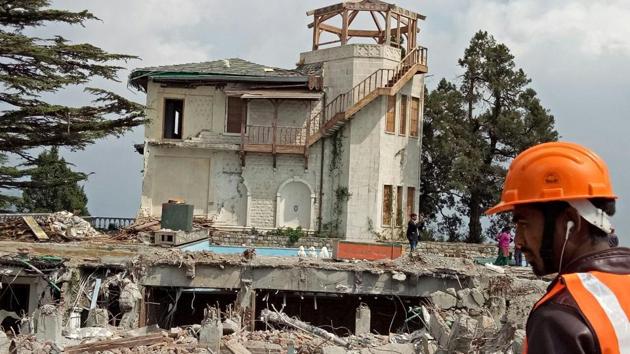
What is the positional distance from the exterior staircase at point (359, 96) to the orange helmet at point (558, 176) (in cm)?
2770

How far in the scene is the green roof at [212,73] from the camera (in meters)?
31.0

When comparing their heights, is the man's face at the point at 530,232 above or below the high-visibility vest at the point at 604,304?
above

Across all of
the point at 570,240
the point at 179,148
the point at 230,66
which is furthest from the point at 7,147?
the point at 570,240

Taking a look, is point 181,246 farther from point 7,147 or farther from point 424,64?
point 424,64

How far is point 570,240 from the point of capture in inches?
94.4

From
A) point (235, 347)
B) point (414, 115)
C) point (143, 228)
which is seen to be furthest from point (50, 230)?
point (414, 115)

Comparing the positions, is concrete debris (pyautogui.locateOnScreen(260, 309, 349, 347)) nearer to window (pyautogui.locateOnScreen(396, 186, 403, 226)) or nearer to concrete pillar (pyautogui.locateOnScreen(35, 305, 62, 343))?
concrete pillar (pyautogui.locateOnScreen(35, 305, 62, 343))

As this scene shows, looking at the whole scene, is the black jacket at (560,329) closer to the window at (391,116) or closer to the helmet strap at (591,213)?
the helmet strap at (591,213)

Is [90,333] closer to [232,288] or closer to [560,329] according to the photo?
[232,288]

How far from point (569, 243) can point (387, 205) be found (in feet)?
94.8

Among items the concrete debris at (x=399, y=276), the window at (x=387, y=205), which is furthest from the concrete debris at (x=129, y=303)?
the window at (x=387, y=205)

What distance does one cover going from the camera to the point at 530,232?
247 cm

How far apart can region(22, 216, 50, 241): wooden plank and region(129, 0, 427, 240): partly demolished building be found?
7.30m

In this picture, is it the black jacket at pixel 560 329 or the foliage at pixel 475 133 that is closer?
the black jacket at pixel 560 329
